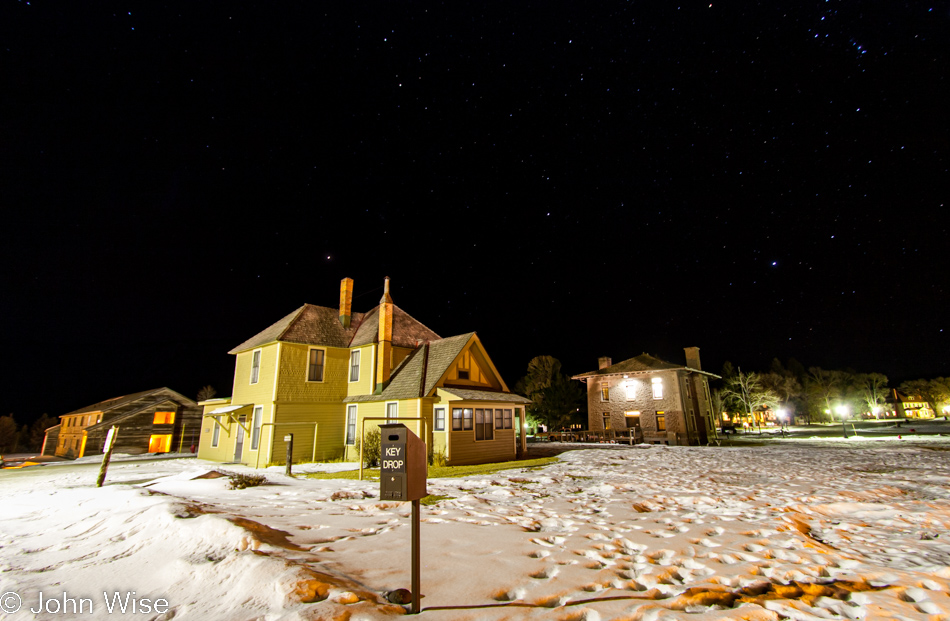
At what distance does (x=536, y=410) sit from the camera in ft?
152

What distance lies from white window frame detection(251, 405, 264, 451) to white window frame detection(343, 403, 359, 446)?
14.3 feet

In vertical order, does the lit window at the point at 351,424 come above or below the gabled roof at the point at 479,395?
below

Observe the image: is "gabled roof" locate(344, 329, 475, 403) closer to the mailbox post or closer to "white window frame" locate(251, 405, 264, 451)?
"white window frame" locate(251, 405, 264, 451)

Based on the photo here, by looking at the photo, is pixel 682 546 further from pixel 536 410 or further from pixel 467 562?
pixel 536 410


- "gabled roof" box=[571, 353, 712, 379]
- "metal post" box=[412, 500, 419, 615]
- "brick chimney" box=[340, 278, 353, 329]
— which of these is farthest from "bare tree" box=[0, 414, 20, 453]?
"metal post" box=[412, 500, 419, 615]

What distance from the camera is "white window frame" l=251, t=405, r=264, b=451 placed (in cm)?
2177

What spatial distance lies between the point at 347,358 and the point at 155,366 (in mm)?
184941

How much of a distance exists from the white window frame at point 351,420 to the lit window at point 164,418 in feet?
76.5

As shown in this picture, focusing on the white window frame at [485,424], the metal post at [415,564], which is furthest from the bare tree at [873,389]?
the metal post at [415,564]

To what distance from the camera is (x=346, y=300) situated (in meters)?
26.6

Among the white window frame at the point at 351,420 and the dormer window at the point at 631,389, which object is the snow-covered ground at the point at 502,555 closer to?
the white window frame at the point at 351,420

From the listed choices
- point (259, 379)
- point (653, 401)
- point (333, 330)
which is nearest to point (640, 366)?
point (653, 401)

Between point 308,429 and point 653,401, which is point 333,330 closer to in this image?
point 308,429

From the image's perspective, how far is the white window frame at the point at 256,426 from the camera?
21767mm
